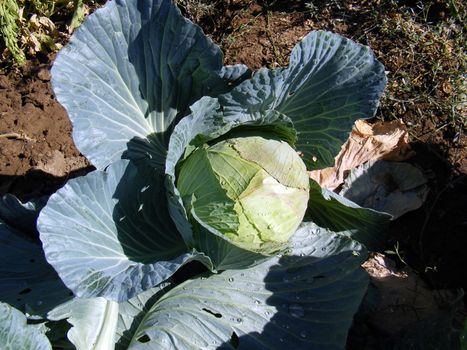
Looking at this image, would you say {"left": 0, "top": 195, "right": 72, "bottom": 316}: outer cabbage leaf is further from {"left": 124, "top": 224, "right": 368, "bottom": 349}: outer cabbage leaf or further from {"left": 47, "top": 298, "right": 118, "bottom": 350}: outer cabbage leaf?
{"left": 124, "top": 224, "right": 368, "bottom": 349}: outer cabbage leaf

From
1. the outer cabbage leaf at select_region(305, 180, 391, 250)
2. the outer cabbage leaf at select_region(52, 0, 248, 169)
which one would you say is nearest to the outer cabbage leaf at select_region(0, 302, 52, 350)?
the outer cabbage leaf at select_region(52, 0, 248, 169)

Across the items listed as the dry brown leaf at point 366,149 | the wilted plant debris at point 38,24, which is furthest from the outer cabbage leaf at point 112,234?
the wilted plant debris at point 38,24

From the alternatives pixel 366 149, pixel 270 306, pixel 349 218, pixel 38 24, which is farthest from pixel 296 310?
pixel 38 24

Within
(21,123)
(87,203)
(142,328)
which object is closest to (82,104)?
(87,203)

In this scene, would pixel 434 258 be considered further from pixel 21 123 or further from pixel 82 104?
pixel 21 123

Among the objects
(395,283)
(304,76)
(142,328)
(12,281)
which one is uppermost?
(304,76)

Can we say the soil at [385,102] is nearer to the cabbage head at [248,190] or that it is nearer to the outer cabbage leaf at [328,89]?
the outer cabbage leaf at [328,89]

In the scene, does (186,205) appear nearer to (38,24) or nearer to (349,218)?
(349,218)
